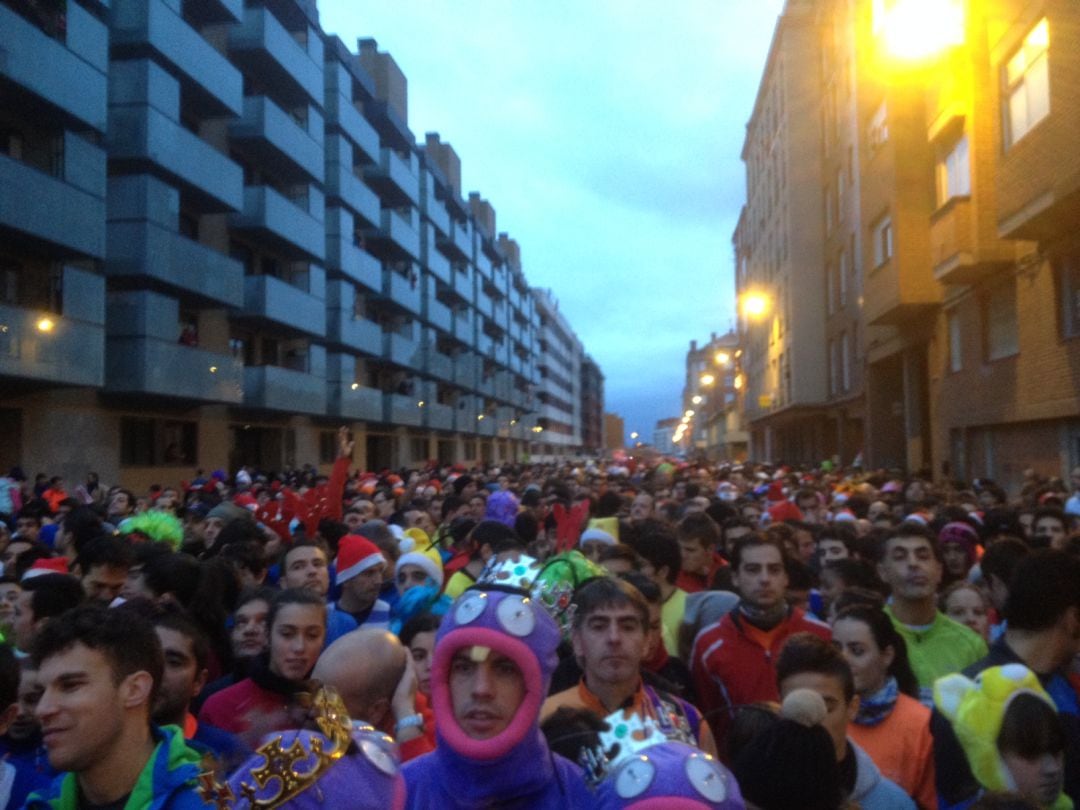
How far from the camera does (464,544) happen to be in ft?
24.7

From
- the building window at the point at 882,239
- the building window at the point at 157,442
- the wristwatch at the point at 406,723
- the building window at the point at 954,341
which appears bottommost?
the wristwatch at the point at 406,723

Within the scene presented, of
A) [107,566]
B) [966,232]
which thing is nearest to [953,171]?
[966,232]

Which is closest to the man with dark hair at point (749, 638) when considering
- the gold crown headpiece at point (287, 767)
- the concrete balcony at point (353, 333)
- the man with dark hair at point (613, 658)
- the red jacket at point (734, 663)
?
the red jacket at point (734, 663)

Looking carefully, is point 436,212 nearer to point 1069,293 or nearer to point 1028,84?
point 1028,84

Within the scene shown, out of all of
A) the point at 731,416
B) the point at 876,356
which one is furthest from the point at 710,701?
the point at 731,416

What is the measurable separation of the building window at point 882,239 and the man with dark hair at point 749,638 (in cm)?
1868

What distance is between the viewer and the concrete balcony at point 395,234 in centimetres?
4589

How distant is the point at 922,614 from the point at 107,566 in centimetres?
470

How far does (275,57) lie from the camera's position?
1231 inches

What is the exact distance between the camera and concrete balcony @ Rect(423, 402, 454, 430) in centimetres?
5244

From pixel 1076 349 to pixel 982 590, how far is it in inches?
380

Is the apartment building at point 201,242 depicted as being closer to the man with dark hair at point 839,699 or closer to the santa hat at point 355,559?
the santa hat at point 355,559

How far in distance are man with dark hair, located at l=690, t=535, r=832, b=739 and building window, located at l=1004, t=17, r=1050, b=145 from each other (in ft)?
37.8

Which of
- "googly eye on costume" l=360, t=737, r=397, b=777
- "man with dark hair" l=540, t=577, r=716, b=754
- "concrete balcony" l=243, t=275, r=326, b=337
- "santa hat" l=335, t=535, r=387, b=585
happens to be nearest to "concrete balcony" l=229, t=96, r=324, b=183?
"concrete balcony" l=243, t=275, r=326, b=337
